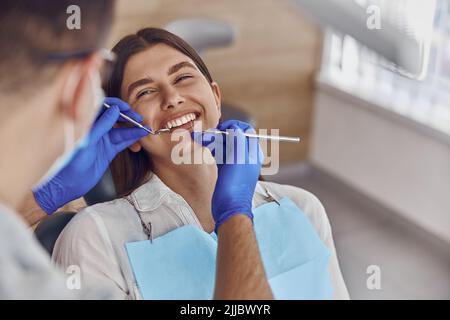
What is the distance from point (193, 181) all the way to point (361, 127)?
430mm

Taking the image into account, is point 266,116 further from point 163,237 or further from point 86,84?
point 86,84

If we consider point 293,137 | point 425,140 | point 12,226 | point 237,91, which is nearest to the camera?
point 12,226

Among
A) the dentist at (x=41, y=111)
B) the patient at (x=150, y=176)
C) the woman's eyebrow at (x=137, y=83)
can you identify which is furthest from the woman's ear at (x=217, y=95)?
the dentist at (x=41, y=111)

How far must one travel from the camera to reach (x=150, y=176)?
49.3 inches

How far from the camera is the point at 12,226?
3.00 ft

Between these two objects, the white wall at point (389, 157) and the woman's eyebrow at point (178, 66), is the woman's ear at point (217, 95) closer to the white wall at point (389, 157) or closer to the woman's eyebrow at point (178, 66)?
the woman's eyebrow at point (178, 66)

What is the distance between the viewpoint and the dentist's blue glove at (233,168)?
118 cm

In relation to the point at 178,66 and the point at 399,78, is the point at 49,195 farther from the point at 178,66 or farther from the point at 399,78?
the point at 399,78

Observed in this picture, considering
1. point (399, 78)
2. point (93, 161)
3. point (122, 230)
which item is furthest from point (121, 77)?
point (399, 78)

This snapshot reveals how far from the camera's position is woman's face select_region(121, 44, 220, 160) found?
120cm

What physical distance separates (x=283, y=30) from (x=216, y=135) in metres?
0.38

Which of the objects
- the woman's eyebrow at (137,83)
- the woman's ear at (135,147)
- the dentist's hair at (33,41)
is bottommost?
the woman's ear at (135,147)
